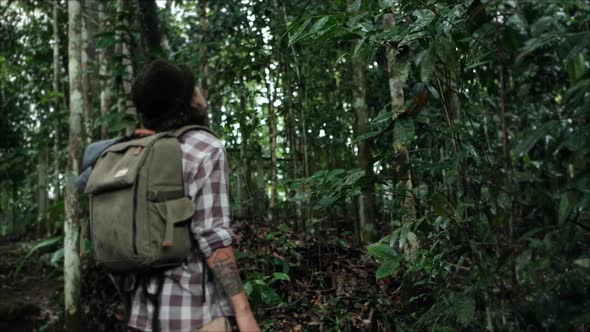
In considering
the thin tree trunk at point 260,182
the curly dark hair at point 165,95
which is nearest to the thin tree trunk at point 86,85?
the thin tree trunk at point 260,182

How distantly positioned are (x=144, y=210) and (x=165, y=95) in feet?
1.61

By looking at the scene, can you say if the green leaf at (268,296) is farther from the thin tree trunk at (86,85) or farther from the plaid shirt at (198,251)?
the thin tree trunk at (86,85)

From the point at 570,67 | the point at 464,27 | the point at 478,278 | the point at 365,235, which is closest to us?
the point at 570,67

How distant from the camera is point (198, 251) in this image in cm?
217

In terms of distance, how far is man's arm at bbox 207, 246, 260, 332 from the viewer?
2.08 m

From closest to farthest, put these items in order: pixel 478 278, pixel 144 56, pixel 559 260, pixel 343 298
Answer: pixel 559 260
pixel 478 278
pixel 343 298
pixel 144 56

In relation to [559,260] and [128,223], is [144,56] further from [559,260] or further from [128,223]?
[559,260]

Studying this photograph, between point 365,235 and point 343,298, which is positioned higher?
point 365,235

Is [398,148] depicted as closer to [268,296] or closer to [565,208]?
[268,296]

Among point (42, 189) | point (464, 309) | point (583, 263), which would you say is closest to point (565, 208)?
point (583, 263)

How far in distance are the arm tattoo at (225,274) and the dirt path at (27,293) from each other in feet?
17.0

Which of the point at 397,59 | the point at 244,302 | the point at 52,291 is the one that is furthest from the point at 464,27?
the point at 52,291

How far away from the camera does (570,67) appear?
2113 millimetres

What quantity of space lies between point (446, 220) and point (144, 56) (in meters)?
3.65
